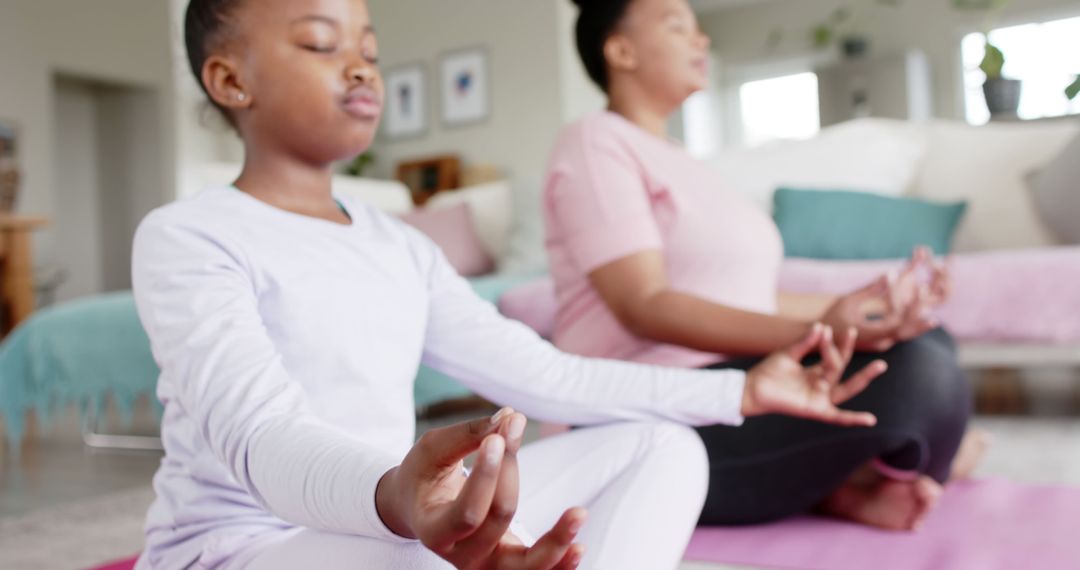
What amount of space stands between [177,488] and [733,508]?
33.1 inches

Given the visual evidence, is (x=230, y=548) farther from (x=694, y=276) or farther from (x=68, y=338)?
(x=68, y=338)

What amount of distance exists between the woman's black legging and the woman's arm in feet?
0.27

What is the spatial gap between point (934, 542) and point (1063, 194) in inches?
69.4

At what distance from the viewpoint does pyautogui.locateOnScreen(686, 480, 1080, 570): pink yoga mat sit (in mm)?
1233

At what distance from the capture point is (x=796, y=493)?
1.36 m

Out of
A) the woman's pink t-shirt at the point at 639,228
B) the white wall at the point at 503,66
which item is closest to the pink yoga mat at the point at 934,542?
the woman's pink t-shirt at the point at 639,228

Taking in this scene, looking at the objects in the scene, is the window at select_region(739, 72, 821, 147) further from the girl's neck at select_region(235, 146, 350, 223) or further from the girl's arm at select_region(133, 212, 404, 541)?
the girl's arm at select_region(133, 212, 404, 541)

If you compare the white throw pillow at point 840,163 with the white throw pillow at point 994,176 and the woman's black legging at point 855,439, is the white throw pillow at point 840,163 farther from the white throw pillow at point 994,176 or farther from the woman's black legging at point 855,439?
the woman's black legging at point 855,439

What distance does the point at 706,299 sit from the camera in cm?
126

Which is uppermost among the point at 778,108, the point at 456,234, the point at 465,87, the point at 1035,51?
the point at 1035,51

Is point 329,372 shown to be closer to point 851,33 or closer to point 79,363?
point 79,363

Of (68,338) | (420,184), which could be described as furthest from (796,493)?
(420,184)

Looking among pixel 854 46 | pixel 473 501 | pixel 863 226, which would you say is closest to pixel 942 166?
pixel 863 226

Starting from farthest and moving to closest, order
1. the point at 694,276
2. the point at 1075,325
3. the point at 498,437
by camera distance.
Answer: the point at 1075,325 → the point at 694,276 → the point at 498,437
